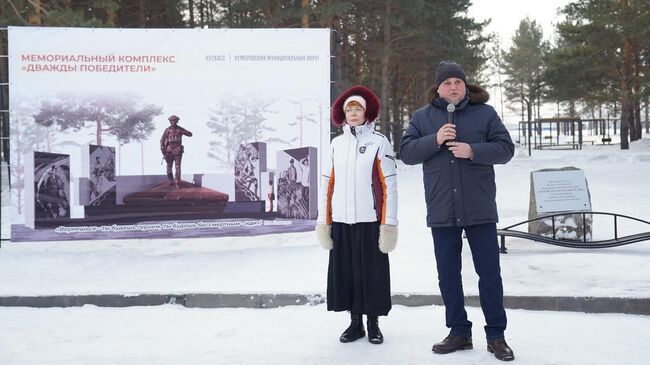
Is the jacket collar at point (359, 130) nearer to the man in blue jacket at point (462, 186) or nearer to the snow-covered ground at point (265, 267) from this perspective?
the man in blue jacket at point (462, 186)

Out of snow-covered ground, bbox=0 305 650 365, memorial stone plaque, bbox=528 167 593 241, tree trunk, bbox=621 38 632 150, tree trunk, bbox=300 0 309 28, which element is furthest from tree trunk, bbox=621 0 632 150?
snow-covered ground, bbox=0 305 650 365

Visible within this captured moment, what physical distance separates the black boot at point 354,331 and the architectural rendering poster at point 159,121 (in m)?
3.58

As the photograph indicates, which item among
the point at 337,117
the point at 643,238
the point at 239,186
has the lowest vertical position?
the point at 643,238

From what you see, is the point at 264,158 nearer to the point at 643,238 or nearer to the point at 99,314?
the point at 99,314

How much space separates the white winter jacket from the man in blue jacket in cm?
28

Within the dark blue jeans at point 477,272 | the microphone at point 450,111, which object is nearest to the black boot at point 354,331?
the dark blue jeans at point 477,272

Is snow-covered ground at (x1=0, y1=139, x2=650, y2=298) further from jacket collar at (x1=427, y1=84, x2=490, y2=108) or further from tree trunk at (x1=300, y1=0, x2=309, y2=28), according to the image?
tree trunk at (x1=300, y1=0, x2=309, y2=28)

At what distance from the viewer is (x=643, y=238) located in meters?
7.35

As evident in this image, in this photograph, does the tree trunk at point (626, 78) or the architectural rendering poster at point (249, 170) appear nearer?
the architectural rendering poster at point (249, 170)

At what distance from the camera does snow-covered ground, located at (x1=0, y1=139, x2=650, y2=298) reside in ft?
20.0

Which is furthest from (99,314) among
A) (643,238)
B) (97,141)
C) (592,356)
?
(643,238)

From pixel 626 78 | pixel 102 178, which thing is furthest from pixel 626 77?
pixel 102 178

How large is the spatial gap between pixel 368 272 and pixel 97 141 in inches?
190

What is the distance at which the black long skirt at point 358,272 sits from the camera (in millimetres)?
4727
